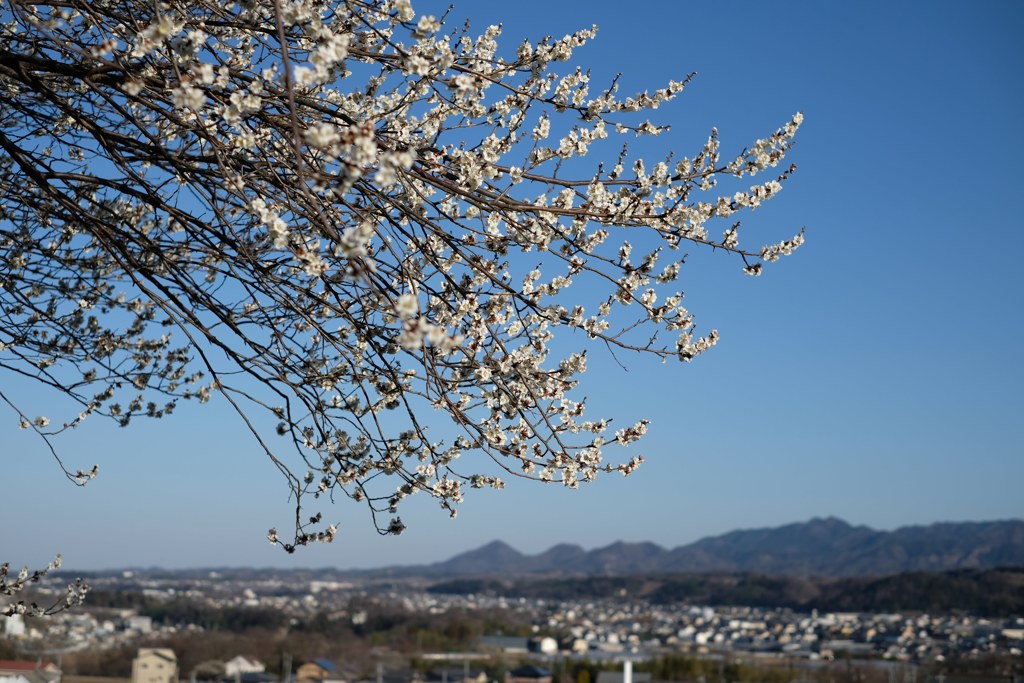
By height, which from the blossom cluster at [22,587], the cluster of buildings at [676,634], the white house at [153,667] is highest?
the blossom cluster at [22,587]

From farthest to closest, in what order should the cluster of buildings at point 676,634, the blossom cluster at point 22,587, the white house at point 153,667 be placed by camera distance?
the cluster of buildings at point 676,634, the white house at point 153,667, the blossom cluster at point 22,587

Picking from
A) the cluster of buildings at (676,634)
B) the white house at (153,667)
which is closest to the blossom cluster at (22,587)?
the cluster of buildings at (676,634)

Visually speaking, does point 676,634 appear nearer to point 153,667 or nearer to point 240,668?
point 240,668

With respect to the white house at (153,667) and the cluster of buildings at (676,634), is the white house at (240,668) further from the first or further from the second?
the white house at (153,667)

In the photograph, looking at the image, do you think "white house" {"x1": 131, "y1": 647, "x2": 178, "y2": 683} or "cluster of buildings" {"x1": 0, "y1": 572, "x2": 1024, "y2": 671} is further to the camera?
"cluster of buildings" {"x1": 0, "y1": 572, "x2": 1024, "y2": 671}

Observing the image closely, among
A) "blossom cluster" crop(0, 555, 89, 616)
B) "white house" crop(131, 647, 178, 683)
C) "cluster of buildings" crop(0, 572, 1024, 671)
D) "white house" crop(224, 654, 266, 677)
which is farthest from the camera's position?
"cluster of buildings" crop(0, 572, 1024, 671)

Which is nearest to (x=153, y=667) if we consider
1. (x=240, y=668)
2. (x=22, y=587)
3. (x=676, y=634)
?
(x=240, y=668)

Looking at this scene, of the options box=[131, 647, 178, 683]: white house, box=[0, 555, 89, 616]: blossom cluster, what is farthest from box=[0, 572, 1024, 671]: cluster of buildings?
box=[0, 555, 89, 616]: blossom cluster

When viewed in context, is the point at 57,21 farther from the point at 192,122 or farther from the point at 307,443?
the point at 307,443

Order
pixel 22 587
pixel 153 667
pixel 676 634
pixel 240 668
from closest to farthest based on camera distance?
pixel 22 587 < pixel 153 667 < pixel 240 668 < pixel 676 634

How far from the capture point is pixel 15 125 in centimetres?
450

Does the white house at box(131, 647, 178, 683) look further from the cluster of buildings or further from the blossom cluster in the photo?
the blossom cluster

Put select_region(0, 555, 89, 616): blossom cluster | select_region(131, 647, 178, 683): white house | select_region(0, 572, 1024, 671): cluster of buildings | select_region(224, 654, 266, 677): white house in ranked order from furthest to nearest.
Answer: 1. select_region(0, 572, 1024, 671): cluster of buildings
2. select_region(224, 654, 266, 677): white house
3. select_region(131, 647, 178, 683): white house
4. select_region(0, 555, 89, 616): blossom cluster

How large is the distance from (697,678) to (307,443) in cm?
5045
